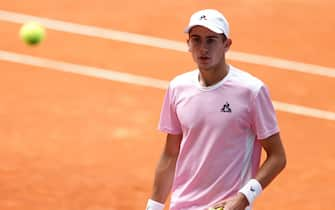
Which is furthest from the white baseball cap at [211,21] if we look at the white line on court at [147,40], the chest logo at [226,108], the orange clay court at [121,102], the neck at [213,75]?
the white line on court at [147,40]

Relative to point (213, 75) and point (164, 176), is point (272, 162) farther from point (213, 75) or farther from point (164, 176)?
point (164, 176)

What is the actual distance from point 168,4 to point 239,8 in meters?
1.25

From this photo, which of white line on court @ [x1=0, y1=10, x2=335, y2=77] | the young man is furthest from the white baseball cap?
white line on court @ [x1=0, y1=10, x2=335, y2=77]

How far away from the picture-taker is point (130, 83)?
14.3 meters

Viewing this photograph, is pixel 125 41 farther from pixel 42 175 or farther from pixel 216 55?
pixel 216 55

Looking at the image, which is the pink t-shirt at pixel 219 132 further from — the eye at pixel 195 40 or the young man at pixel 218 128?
the eye at pixel 195 40

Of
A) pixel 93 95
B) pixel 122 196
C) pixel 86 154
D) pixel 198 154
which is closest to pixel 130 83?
pixel 93 95

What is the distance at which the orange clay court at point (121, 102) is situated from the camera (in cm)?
1144

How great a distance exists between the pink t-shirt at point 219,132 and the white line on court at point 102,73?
675cm

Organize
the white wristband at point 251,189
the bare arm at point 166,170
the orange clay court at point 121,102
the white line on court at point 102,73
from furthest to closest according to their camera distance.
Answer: the white line on court at point 102,73 < the orange clay court at point 121,102 < the bare arm at point 166,170 < the white wristband at point 251,189

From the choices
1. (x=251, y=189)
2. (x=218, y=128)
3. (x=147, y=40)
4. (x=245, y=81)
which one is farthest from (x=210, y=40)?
(x=147, y=40)

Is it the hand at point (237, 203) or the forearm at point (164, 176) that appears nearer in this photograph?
the hand at point (237, 203)

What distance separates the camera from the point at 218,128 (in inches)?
261

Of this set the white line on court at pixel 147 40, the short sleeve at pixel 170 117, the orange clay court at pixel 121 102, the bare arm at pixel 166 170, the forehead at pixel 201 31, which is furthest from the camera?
the white line on court at pixel 147 40
